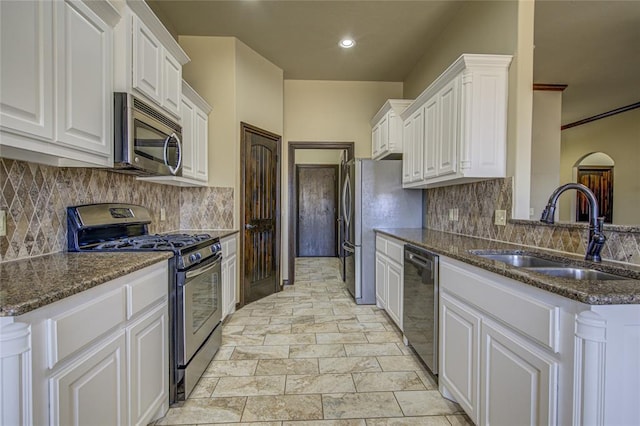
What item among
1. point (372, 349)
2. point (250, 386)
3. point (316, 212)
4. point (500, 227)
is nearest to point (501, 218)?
point (500, 227)

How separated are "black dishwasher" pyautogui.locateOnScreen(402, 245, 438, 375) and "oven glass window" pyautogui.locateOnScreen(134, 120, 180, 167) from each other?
6.33 feet

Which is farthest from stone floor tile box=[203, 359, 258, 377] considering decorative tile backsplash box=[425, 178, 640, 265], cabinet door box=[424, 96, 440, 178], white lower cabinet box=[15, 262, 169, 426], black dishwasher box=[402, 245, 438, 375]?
cabinet door box=[424, 96, 440, 178]

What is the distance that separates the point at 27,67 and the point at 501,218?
9.02 feet

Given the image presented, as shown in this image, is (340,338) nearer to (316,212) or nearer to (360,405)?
(360,405)

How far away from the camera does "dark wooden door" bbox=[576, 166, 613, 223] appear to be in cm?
418

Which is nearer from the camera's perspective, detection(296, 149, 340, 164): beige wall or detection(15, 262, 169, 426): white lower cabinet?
detection(15, 262, 169, 426): white lower cabinet

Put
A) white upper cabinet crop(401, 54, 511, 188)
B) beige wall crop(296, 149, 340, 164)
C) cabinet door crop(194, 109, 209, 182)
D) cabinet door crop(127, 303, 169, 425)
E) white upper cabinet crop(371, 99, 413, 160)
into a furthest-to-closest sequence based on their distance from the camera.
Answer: beige wall crop(296, 149, 340, 164), white upper cabinet crop(371, 99, 413, 160), cabinet door crop(194, 109, 209, 182), white upper cabinet crop(401, 54, 511, 188), cabinet door crop(127, 303, 169, 425)

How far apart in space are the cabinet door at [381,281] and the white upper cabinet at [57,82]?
8.80ft

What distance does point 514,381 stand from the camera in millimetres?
1288

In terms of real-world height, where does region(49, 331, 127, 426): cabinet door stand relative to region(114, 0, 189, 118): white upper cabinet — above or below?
below

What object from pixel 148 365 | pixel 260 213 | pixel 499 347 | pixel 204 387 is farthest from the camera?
pixel 260 213

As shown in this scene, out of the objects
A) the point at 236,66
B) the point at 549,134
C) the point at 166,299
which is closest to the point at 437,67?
the point at 549,134

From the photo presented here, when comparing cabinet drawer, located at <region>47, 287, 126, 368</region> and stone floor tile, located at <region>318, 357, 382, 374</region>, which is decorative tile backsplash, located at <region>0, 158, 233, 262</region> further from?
stone floor tile, located at <region>318, 357, 382, 374</region>

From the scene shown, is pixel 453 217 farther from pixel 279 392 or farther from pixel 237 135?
pixel 237 135
